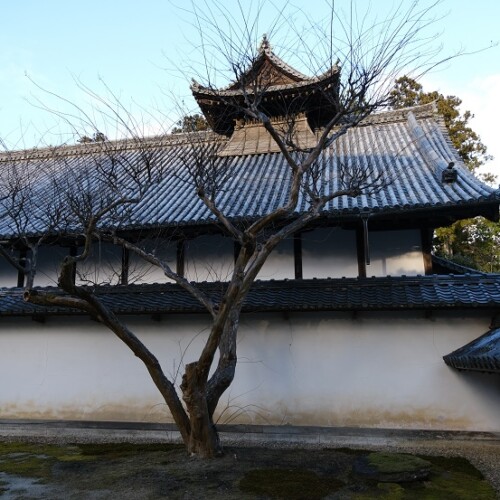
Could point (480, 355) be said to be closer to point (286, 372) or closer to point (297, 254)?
point (286, 372)

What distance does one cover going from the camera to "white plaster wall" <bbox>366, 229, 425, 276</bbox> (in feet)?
32.2

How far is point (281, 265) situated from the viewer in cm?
1035

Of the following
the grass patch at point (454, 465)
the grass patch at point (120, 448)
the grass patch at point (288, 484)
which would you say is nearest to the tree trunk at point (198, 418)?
the grass patch at point (288, 484)

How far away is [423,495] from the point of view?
555cm

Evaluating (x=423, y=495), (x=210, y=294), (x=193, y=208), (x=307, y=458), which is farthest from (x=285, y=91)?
(x=423, y=495)

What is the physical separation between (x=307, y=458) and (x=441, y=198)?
5.71 metres

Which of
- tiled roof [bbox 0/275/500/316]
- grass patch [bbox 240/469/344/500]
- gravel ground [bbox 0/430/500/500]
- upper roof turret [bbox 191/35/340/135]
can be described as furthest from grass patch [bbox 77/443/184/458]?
upper roof turret [bbox 191/35/340/135]

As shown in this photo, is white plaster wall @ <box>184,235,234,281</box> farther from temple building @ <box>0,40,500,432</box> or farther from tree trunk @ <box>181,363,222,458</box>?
tree trunk @ <box>181,363,222,458</box>

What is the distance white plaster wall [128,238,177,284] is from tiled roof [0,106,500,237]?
655 millimetres

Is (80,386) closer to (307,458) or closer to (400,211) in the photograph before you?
(307,458)

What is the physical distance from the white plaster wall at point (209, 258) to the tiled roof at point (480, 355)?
495 cm

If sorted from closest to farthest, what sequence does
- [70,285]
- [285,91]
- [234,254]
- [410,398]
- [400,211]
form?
[70,285] → [410,398] → [400,211] → [234,254] → [285,91]

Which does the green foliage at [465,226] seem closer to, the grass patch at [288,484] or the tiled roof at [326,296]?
the tiled roof at [326,296]

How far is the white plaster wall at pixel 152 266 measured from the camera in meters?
10.7
